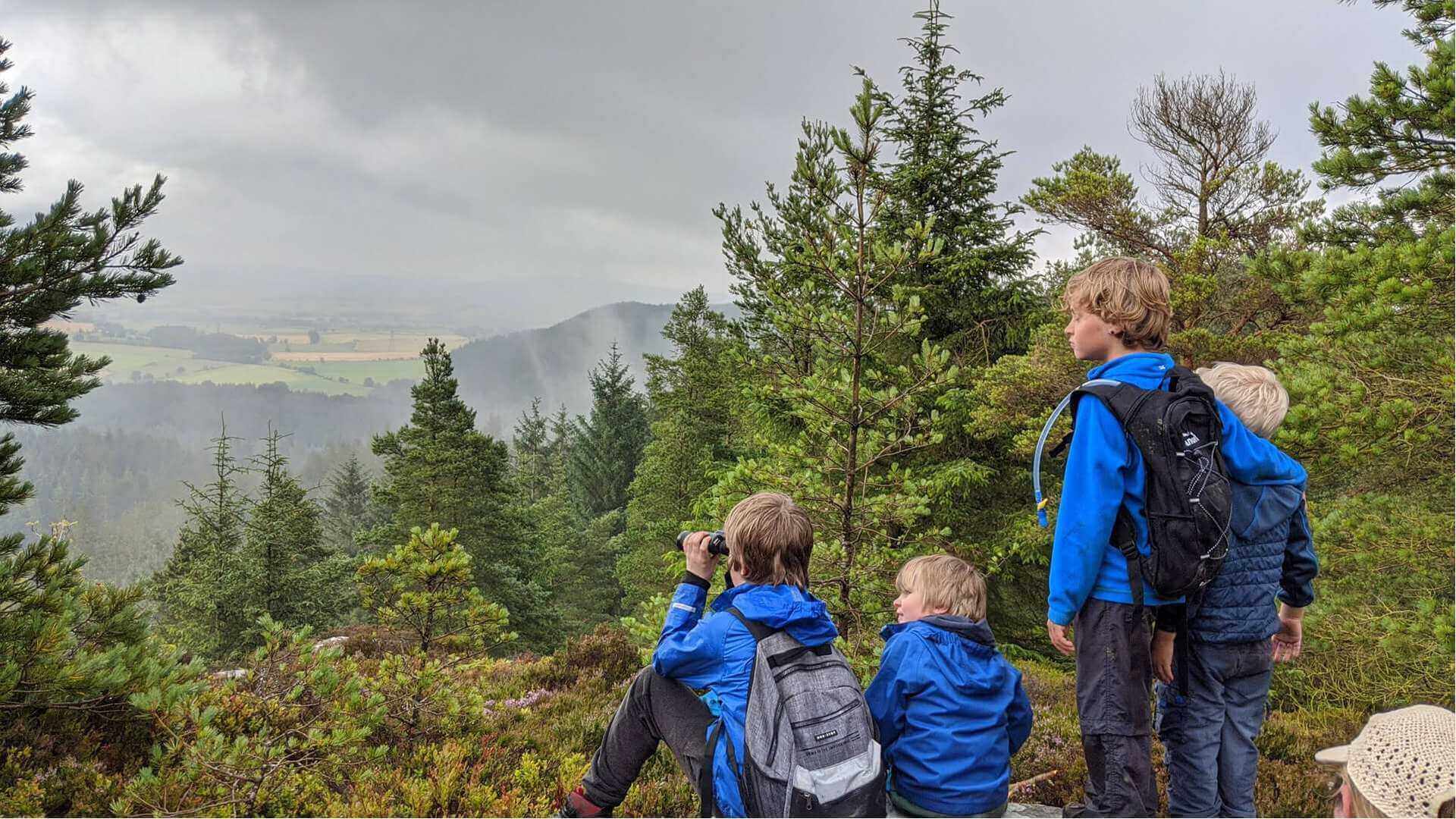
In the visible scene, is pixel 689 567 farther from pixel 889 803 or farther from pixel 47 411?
pixel 47 411

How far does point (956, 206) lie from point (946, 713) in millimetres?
10216

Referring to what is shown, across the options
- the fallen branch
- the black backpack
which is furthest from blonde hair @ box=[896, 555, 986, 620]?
the fallen branch

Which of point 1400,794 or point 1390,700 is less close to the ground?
point 1400,794

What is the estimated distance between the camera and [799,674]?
2.79m

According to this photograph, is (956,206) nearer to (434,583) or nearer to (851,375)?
(851,375)

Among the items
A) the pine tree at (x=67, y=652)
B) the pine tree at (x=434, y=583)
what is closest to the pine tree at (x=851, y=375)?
the pine tree at (x=434, y=583)

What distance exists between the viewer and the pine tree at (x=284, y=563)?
18.3m

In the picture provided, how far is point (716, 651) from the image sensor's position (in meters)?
2.96

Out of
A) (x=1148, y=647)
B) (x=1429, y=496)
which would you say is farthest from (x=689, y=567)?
(x=1429, y=496)

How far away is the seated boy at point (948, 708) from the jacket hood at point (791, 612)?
39 centimetres

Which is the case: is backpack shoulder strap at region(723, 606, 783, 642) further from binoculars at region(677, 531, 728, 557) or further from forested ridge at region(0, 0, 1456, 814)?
forested ridge at region(0, 0, 1456, 814)

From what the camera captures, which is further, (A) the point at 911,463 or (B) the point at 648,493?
(B) the point at 648,493

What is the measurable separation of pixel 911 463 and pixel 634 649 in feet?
17.9

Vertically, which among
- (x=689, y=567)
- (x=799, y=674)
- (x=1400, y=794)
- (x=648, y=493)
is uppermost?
(x=689, y=567)
